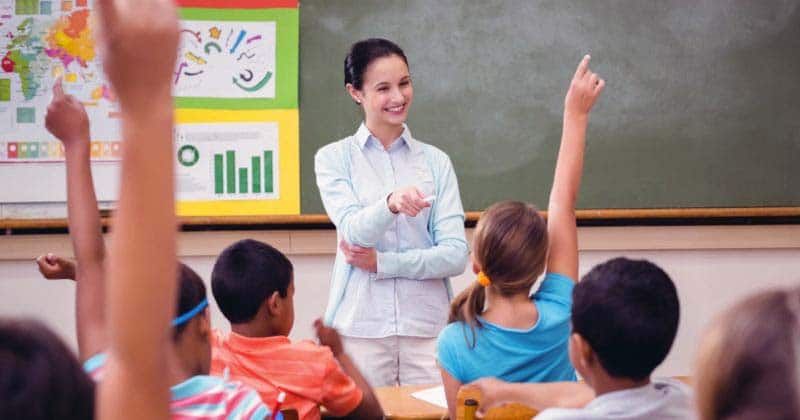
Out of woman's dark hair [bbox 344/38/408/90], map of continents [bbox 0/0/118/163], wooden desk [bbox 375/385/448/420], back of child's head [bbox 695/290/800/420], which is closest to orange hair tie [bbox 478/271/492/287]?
wooden desk [bbox 375/385/448/420]

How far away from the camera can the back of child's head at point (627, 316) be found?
1526mm

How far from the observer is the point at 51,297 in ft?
12.6

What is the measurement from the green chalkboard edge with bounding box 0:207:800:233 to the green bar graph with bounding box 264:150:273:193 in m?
0.12

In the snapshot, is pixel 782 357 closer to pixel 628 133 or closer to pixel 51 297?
pixel 628 133

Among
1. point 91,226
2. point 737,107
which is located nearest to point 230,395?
point 91,226

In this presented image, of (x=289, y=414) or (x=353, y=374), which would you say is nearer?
(x=289, y=414)

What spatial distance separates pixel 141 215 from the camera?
21.2 inches

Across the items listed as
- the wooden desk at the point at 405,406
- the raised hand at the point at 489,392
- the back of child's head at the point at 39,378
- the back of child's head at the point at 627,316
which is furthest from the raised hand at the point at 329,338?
the back of child's head at the point at 39,378

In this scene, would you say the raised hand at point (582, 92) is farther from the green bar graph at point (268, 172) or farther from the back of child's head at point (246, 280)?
the green bar graph at point (268, 172)

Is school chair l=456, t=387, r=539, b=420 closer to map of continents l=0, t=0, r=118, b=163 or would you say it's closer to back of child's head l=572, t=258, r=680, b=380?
back of child's head l=572, t=258, r=680, b=380

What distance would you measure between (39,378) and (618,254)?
356 cm

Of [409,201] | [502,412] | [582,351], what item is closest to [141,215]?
[582,351]

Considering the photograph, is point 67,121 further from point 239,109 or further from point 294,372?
point 239,109

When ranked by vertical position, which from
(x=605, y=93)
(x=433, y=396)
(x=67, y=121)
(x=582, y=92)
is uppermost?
(x=605, y=93)
